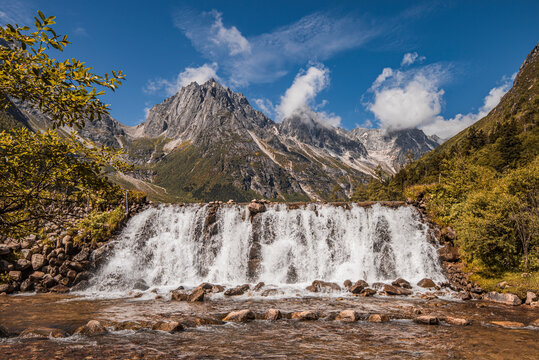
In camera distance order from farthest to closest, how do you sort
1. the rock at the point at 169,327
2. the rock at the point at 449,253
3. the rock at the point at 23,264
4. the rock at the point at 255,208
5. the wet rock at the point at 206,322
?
the rock at the point at 255,208 < the rock at the point at 449,253 < the rock at the point at 23,264 < the wet rock at the point at 206,322 < the rock at the point at 169,327

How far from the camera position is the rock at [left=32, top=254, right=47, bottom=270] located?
31609 mm

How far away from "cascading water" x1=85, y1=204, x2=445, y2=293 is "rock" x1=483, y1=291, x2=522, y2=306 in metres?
6.69

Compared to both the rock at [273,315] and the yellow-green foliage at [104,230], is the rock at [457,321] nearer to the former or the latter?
the rock at [273,315]

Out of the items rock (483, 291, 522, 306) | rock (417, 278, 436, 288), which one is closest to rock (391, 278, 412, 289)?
rock (417, 278, 436, 288)

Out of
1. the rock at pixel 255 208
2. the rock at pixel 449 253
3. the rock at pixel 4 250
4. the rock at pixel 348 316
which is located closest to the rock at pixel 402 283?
the rock at pixel 449 253

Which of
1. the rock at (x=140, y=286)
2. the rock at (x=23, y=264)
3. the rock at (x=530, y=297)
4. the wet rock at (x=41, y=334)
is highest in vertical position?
the rock at (x=23, y=264)

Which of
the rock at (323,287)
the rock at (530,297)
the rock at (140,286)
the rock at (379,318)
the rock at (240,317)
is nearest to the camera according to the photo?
the rock at (379,318)

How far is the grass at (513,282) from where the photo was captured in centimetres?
2288

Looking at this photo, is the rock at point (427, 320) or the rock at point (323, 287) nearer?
the rock at point (427, 320)

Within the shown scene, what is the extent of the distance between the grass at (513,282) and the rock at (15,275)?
47846mm

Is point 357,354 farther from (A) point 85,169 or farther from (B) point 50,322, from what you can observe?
(B) point 50,322

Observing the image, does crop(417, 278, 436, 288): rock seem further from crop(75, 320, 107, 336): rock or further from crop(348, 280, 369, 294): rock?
crop(75, 320, 107, 336): rock

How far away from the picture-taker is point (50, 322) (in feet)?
59.7

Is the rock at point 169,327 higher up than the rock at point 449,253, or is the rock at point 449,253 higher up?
the rock at point 449,253
